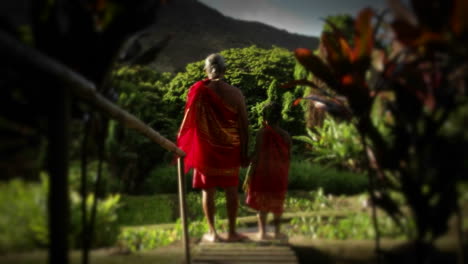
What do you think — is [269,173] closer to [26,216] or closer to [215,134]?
[215,134]

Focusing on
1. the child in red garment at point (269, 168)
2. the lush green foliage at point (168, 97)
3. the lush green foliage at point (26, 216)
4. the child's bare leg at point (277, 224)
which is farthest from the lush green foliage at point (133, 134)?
the child's bare leg at point (277, 224)

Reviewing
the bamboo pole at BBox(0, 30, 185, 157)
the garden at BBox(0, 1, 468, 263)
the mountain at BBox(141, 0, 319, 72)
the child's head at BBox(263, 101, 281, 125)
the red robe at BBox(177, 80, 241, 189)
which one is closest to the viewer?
the bamboo pole at BBox(0, 30, 185, 157)

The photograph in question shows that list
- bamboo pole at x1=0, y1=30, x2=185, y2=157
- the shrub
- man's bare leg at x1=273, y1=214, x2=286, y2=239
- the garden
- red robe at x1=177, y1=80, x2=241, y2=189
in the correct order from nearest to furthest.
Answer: bamboo pole at x1=0, y1=30, x2=185, y2=157 < the garden < the shrub < man's bare leg at x1=273, y1=214, x2=286, y2=239 < red robe at x1=177, y1=80, x2=241, y2=189

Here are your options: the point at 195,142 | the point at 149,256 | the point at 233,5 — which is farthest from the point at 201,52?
the point at 149,256

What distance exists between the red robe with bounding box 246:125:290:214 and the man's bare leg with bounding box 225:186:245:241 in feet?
1.66

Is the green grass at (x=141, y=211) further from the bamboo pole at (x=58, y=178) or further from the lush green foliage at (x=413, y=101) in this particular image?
the lush green foliage at (x=413, y=101)

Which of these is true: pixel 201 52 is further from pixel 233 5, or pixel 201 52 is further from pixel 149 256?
pixel 149 256

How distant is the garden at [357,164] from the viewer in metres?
0.93

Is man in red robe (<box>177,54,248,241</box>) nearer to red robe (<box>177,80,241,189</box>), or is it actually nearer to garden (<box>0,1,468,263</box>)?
red robe (<box>177,80,241,189</box>)

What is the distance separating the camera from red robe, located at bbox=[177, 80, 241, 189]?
2848 mm

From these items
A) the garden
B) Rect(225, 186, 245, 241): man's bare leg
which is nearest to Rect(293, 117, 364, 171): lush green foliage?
the garden

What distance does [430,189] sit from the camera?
3.40 ft

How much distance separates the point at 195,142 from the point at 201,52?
2.25 ft

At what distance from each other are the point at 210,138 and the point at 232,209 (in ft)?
1.83
